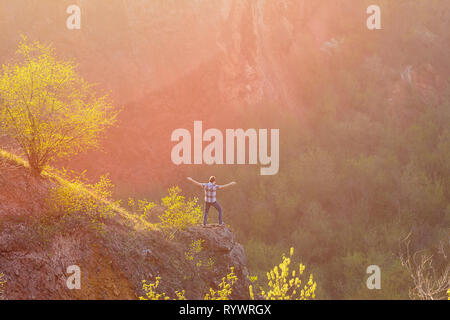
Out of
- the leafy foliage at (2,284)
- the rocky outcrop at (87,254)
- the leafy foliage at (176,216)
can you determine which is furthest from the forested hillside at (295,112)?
the leafy foliage at (2,284)

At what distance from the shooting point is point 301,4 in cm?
5222

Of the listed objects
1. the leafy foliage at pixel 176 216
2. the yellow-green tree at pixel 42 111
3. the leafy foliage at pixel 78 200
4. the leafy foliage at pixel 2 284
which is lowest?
the leafy foliage at pixel 2 284

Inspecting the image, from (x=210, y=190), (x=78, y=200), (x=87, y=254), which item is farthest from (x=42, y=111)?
(x=210, y=190)

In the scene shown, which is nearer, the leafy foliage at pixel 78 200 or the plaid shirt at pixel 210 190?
the leafy foliage at pixel 78 200

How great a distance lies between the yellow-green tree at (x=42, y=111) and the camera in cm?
1243

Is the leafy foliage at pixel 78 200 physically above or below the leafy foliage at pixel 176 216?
above

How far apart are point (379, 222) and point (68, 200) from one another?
3010cm

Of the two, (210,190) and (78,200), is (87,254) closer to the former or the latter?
(78,200)

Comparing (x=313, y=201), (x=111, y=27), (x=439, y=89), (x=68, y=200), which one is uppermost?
(x=111, y=27)

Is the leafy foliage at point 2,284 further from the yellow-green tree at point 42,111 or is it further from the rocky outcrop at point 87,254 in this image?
the yellow-green tree at point 42,111

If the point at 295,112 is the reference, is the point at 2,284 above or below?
below

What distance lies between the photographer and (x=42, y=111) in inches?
509

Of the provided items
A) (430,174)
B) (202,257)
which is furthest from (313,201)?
(202,257)
